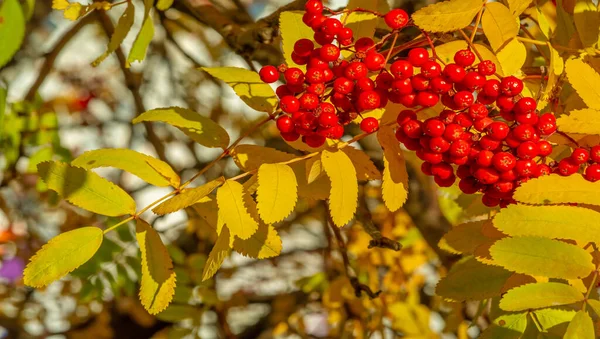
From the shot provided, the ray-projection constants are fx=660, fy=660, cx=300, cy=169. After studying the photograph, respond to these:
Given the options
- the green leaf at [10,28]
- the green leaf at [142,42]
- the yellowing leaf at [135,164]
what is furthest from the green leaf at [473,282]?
the green leaf at [10,28]

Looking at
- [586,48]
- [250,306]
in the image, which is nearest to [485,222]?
[586,48]

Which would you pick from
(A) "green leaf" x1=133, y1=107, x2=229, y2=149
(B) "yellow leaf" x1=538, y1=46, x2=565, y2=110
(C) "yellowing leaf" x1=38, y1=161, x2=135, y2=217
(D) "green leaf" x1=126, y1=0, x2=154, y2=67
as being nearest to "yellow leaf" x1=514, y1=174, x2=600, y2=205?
(B) "yellow leaf" x1=538, y1=46, x2=565, y2=110

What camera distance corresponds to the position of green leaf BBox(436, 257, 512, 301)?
106 cm

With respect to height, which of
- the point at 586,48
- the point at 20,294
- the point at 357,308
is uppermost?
the point at 586,48

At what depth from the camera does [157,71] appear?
3.42m

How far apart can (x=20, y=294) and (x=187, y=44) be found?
5.21 feet

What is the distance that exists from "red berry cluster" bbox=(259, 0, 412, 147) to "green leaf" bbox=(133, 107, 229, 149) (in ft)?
0.48

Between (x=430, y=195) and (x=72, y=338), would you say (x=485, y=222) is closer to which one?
(x=430, y=195)

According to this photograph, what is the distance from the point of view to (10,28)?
1.17m

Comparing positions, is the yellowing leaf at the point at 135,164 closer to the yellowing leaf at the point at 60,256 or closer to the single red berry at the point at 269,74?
the yellowing leaf at the point at 60,256

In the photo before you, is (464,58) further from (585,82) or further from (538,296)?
(538,296)

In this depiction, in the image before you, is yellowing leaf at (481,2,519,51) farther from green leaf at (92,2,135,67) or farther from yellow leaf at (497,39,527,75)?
green leaf at (92,2,135,67)

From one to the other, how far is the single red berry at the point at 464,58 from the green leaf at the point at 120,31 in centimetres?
66

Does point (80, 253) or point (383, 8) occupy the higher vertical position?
point (383, 8)
